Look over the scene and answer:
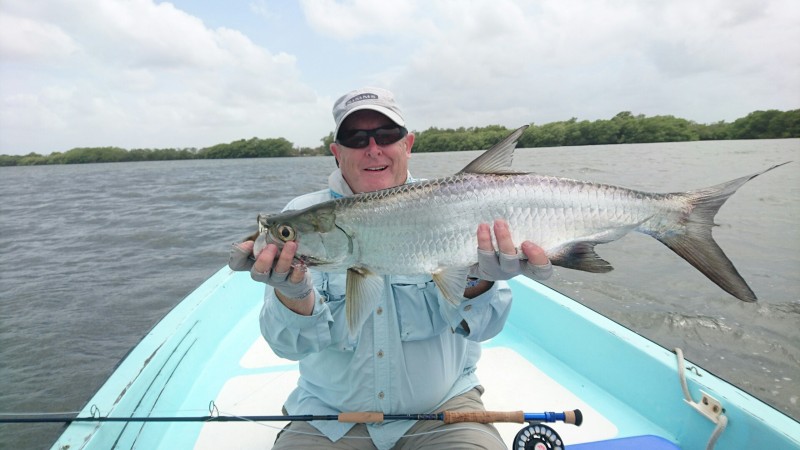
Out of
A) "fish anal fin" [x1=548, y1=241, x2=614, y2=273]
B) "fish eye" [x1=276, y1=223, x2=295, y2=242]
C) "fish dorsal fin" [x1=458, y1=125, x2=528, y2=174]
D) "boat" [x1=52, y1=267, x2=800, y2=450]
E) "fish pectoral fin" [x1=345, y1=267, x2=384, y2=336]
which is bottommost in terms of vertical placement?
"boat" [x1=52, y1=267, x2=800, y2=450]

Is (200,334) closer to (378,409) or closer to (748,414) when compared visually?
(378,409)

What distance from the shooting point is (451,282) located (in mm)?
2416

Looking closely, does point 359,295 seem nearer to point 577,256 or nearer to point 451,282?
point 451,282

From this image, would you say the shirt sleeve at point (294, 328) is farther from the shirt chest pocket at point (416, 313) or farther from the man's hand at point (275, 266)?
the shirt chest pocket at point (416, 313)

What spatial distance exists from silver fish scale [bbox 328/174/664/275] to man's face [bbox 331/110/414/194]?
68 cm

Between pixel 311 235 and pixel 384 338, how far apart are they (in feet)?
2.62

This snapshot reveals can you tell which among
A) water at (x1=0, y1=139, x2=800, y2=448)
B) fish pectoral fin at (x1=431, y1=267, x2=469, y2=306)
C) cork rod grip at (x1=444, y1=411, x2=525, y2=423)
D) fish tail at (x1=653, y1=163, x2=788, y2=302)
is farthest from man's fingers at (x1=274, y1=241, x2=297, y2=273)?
water at (x1=0, y1=139, x2=800, y2=448)

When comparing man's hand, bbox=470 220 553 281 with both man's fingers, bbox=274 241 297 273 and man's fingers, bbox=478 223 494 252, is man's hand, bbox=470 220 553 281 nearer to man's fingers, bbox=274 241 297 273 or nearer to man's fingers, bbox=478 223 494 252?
man's fingers, bbox=478 223 494 252

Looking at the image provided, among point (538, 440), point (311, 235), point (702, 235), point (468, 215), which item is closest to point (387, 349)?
point (311, 235)

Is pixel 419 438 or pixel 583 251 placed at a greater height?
pixel 583 251

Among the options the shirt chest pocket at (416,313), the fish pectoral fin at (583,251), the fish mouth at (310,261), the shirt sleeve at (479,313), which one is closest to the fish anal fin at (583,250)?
the fish pectoral fin at (583,251)

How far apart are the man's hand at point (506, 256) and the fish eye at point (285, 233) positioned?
0.99m

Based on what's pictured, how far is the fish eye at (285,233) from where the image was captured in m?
2.33

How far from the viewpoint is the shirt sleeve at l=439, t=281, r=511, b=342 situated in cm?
263
